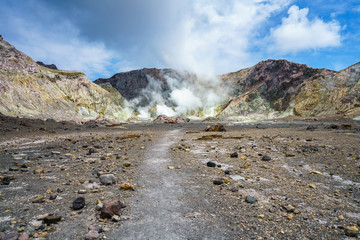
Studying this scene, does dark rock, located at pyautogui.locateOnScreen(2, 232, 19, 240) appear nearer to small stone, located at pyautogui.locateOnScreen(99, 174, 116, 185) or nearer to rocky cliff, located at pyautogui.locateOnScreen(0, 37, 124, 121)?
small stone, located at pyautogui.locateOnScreen(99, 174, 116, 185)

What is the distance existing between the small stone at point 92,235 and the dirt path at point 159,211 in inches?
11.2

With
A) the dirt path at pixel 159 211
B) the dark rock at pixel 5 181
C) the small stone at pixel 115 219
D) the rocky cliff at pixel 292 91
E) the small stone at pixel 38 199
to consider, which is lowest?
the dirt path at pixel 159 211

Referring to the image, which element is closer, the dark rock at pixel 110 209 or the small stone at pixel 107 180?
the dark rock at pixel 110 209

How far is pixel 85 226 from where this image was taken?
3900mm

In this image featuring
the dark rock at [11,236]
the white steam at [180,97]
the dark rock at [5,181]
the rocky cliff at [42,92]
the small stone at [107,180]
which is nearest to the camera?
the dark rock at [11,236]

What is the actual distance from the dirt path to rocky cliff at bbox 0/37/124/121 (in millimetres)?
52297

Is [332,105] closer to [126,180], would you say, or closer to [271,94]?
[271,94]

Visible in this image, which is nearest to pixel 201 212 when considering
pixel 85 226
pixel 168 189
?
pixel 168 189

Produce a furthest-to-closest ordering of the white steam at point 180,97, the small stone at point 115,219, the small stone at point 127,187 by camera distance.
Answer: the white steam at point 180,97 → the small stone at point 127,187 → the small stone at point 115,219

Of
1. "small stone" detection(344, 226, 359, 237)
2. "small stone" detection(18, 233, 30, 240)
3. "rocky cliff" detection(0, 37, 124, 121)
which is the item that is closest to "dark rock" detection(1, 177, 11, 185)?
"small stone" detection(18, 233, 30, 240)

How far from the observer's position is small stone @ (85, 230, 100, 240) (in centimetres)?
350

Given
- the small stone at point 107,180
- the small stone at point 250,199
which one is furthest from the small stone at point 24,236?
the small stone at point 250,199

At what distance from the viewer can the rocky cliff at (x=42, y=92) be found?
164ft

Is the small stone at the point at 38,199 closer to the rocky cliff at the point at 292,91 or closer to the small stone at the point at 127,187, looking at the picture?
the small stone at the point at 127,187
